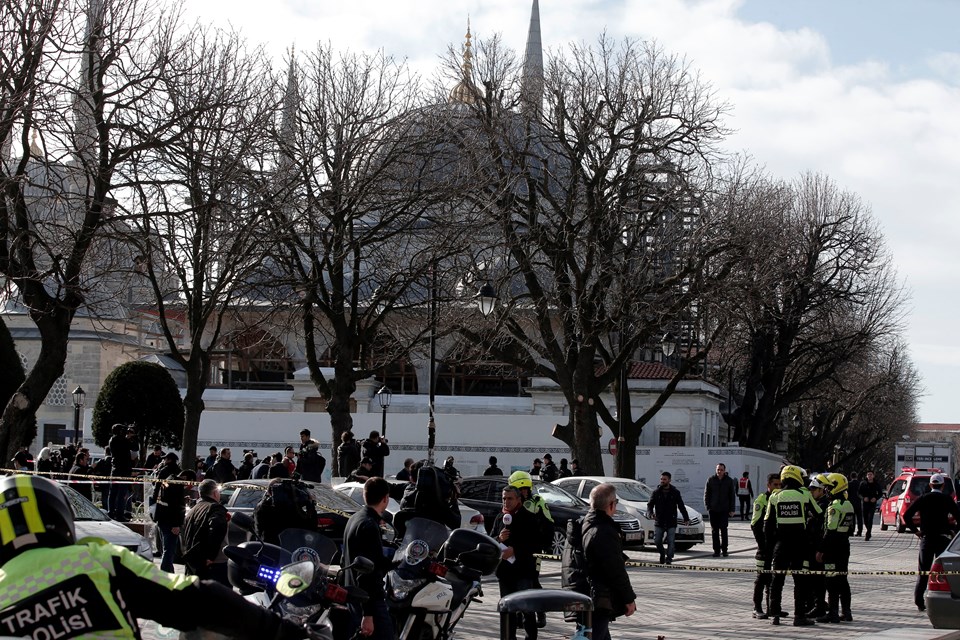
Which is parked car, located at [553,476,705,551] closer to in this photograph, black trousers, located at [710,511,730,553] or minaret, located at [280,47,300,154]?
black trousers, located at [710,511,730,553]

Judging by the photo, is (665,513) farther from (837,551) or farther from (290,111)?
(290,111)

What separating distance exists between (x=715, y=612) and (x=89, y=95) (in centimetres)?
1443

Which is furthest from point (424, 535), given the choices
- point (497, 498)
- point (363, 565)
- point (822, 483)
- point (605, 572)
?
point (497, 498)

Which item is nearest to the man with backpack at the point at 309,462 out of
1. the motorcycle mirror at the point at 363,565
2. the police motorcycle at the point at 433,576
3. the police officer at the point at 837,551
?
the police officer at the point at 837,551

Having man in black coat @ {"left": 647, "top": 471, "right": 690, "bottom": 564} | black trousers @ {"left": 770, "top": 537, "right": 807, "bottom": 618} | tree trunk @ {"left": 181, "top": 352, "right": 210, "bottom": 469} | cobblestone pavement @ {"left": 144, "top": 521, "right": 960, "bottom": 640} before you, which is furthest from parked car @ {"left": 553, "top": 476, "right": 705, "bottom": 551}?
black trousers @ {"left": 770, "top": 537, "right": 807, "bottom": 618}

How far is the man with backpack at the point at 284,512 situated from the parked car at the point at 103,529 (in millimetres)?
5838

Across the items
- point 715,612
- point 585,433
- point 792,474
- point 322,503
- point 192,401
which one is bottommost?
point 715,612

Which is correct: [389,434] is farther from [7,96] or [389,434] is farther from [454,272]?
[7,96]

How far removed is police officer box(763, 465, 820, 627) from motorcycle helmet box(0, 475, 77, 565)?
461 inches

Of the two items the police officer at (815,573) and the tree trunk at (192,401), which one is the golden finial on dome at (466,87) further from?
the police officer at (815,573)

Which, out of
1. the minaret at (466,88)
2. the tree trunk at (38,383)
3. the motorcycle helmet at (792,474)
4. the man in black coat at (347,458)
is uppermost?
the minaret at (466,88)

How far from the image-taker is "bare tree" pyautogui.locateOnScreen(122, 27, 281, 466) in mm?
24797

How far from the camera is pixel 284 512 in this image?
32.2ft

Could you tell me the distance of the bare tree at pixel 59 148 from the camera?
19.8m
